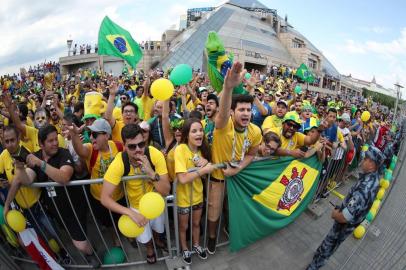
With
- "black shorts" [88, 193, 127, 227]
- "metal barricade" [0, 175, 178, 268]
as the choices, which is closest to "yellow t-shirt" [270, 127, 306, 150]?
"metal barricade" [0, 175, 178, 268]

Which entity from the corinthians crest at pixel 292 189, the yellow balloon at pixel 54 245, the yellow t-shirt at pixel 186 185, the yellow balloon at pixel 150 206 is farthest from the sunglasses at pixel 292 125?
the yellow balloon at pixel 54 245

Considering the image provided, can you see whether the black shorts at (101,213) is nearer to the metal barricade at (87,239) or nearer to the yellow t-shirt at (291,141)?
the metal barricade at (87,239)

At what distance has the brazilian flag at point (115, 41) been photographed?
259 inches

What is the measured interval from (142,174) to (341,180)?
16.1 ft

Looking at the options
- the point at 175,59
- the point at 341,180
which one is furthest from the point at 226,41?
the point at 341,180

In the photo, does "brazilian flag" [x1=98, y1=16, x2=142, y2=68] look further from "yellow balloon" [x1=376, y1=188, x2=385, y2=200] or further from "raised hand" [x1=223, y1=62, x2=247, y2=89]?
"yellow balloon" [x1=376, y1=188, x2=385, y2=200]

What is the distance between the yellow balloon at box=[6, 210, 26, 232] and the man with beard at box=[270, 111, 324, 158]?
3.16m

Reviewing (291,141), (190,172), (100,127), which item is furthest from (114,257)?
(291,141)

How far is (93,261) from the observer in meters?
3.06

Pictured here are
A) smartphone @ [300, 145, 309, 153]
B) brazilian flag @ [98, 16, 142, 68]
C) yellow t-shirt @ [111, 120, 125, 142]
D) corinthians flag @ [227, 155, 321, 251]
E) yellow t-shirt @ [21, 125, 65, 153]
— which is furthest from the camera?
brazilian flag @ [98, 16, 142, 68]

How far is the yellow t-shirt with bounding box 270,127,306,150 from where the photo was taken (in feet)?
12.6

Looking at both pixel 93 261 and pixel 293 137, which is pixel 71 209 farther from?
pixel 293 137

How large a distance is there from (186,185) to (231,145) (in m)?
0.68

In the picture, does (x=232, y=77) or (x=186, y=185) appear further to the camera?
(x=186, y=185)
